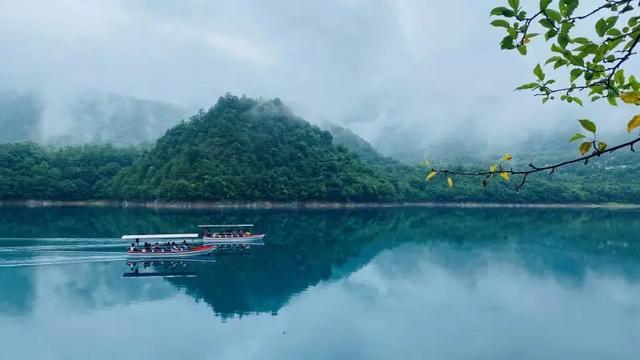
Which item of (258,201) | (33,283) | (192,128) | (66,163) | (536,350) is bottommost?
(536,350)

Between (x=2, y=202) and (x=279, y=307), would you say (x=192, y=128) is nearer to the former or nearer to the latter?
(x=2, y=202)

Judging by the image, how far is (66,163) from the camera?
7988cm

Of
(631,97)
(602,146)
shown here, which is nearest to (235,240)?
(602,146)

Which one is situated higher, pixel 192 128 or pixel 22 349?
pixel 192 128

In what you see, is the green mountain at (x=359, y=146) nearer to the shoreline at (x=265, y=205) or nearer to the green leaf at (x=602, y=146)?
the shoreline at (x=265, y=205)

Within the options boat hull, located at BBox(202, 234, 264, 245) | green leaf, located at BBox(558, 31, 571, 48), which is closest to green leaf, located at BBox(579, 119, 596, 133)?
green leaf, located at BBox(558, 31, 571, 48)

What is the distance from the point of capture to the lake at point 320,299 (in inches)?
738

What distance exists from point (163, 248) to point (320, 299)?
41.5 feet

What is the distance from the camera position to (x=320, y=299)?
2559cm

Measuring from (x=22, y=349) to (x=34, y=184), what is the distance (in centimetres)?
6061

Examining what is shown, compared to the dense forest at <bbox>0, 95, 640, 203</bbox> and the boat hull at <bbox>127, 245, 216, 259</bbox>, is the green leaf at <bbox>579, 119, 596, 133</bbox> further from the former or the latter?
the dense forest at <bbox>0, 95, 640, 203</bbox>

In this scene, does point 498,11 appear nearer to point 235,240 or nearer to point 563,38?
point 563,38

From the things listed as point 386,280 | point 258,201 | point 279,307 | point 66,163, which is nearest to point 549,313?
point 386,280

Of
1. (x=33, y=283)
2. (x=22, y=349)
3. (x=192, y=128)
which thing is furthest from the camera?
(x=192, y=128)
